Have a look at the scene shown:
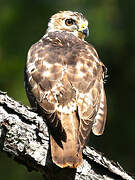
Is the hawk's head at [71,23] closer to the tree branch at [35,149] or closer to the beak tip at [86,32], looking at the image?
the beak tip at [86,32]

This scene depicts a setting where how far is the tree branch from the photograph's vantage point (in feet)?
17.3

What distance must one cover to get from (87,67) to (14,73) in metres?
2.82

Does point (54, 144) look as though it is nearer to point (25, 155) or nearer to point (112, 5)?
point (25, 155)

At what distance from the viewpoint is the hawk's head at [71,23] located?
8125 mm

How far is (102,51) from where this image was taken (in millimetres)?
9492

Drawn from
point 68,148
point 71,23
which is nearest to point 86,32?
point 71,23

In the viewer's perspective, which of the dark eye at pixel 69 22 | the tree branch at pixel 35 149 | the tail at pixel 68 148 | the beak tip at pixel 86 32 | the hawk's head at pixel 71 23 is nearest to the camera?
the tail at pixel 68 148

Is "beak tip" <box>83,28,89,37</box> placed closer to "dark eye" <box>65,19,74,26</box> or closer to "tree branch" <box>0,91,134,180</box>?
"dark eye" <box>65,19,74,26</box>

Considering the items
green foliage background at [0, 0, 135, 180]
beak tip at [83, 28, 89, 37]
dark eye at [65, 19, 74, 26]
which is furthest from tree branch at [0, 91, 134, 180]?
green foliage background at [0, 0, 135, 180]

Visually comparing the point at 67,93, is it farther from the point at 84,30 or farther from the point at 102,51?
the point at 102,51

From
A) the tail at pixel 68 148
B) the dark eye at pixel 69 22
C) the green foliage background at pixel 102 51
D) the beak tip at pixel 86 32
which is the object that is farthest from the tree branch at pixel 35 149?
the green foliage background at pixel 102 51

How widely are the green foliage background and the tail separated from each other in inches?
127

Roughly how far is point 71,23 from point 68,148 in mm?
3426

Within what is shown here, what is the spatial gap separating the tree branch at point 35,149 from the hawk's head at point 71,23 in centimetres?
289
